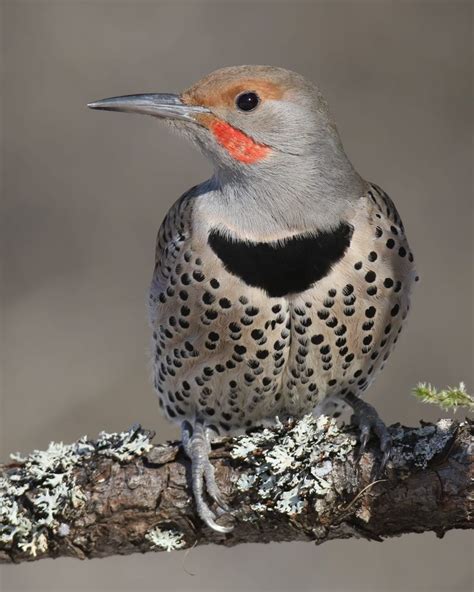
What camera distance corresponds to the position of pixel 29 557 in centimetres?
328

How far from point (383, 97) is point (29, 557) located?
3667 millimetres

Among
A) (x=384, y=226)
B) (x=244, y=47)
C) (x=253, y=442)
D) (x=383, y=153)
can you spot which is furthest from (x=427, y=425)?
(x=244, y=47)

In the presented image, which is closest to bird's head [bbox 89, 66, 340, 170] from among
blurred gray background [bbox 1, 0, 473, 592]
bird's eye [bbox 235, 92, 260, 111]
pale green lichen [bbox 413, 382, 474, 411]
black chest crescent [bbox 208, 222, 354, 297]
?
bird's eye [bbox 235, 92, 260, 111]

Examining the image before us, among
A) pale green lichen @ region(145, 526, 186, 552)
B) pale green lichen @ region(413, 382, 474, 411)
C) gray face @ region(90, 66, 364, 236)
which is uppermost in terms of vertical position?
gray face @ region(90, 66, 364, 236)

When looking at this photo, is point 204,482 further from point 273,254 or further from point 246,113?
point 246,113

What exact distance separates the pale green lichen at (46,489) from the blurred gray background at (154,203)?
6.58ft

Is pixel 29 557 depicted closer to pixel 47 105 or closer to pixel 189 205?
pixel 189 205

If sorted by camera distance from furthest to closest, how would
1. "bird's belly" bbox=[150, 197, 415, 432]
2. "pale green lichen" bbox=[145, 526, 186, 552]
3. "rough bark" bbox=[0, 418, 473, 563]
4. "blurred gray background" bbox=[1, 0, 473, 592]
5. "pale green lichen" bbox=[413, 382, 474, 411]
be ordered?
"blurred gray background" bbox=[1, 0, 473, 592] → "bird's belly" bbox=[150, 197, 415, 432] → "pale green lichen" bbox=[145, 526, 186, 552] → "rough bark" bbox=[0, 418, 473, 563] → "pale green lichen" bbox=[413, 382, 474, 411]

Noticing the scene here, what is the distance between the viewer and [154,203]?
19.8ft

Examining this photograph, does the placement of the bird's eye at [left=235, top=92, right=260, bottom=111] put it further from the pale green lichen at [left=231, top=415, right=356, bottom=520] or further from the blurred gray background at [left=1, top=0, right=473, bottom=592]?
the blurred gray background at [left=1, top=0, right=473, bottom=592]

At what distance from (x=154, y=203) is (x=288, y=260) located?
8.70 feet

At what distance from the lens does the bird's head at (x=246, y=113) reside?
3.49 metres

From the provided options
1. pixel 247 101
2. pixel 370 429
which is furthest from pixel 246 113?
pixel 370 429

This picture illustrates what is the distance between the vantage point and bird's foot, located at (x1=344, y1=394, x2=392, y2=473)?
3.03 metres
